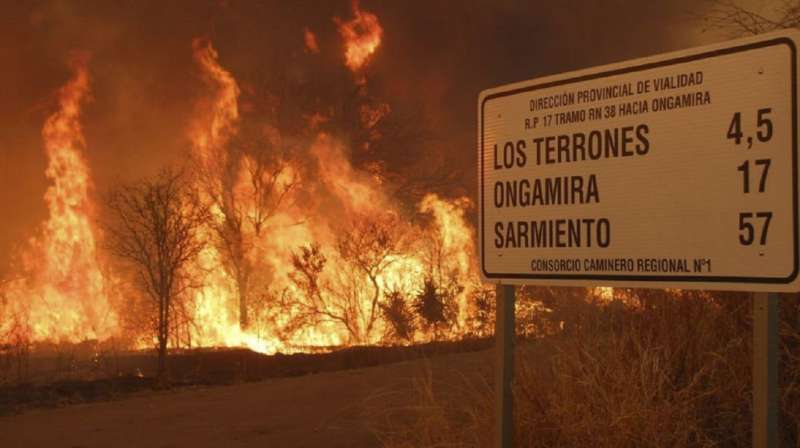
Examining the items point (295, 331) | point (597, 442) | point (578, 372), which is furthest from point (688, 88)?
point (295, 331)

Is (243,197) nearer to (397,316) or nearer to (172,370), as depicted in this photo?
(397,316)

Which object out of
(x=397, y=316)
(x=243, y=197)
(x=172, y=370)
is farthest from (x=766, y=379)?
(x=243, y=197)

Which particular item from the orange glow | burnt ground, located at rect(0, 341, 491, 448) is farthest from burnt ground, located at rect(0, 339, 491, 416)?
the orange glow

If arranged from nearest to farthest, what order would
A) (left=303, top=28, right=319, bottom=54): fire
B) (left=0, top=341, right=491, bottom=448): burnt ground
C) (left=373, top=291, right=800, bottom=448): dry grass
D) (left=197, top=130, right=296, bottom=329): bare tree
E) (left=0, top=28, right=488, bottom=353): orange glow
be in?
(left=373, top=291, right=800, bottom=448): dry grass, (left=0, top=341, right=491, bottom=448): burnt ground, (left=0, top=28, right=488, bottom=353): orange glow, (left=197, top=130, right=296, bottom=329): bare tree, (left=303, top=28, right=319, bottom=54): fire

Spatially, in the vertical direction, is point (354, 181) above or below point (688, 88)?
above

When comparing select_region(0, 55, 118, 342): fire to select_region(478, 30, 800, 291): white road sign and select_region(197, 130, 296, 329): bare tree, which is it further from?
select_region(478, 30, 800, 291): white road sign

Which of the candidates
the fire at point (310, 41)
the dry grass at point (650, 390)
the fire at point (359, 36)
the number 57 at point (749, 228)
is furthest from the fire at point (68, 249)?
the number 57 at point (749, 228)

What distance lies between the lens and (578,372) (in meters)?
6.27

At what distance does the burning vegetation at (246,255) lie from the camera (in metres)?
23.5

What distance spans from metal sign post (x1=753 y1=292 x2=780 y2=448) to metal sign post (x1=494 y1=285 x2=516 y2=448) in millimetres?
1231

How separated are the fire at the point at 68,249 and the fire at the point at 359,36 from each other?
8.84m

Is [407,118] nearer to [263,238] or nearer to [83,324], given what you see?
[263,238]

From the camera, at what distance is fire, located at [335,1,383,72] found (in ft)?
103

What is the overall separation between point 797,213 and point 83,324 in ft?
75.5
